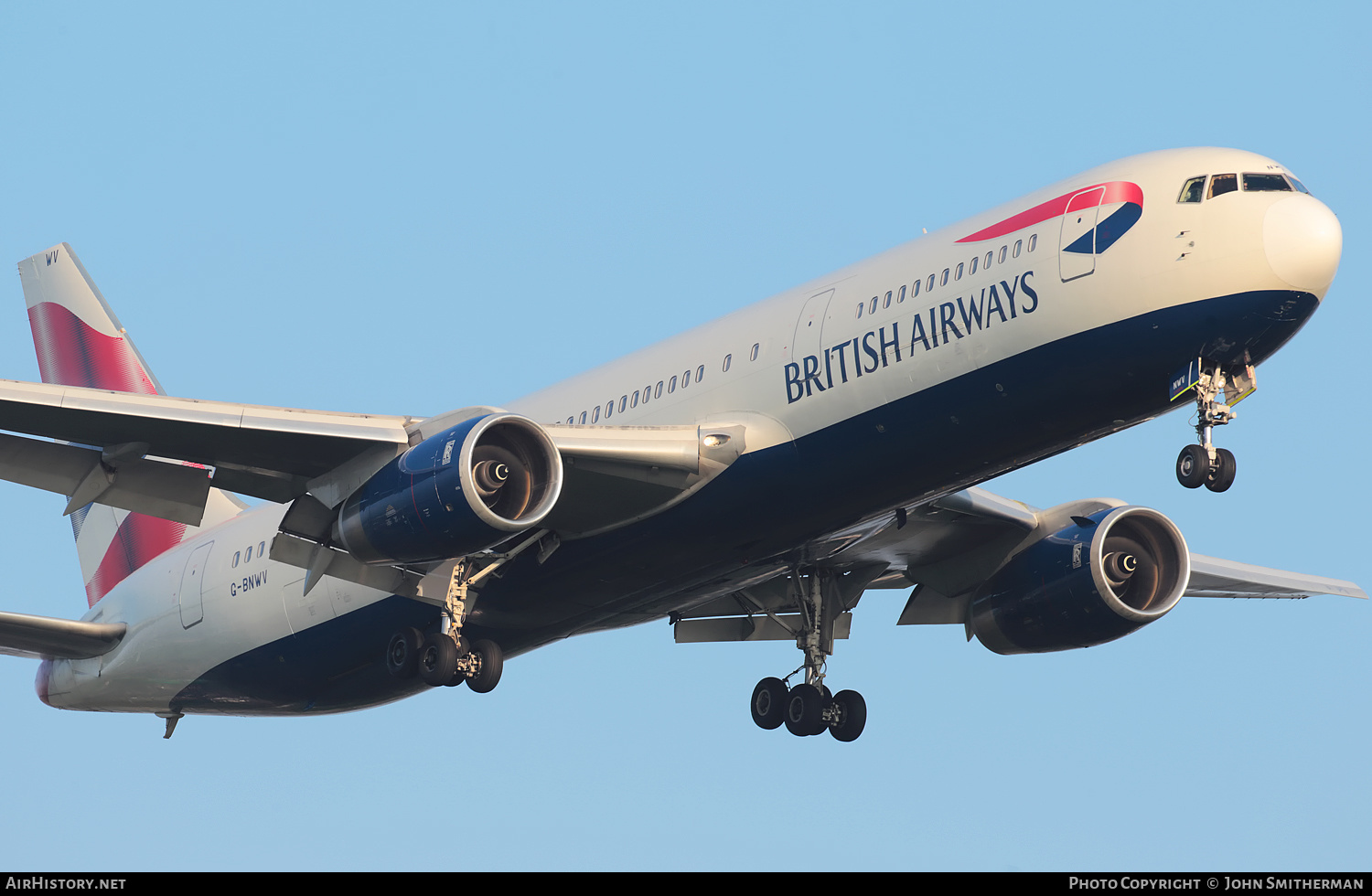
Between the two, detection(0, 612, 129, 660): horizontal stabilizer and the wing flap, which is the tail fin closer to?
detection(0, 612, 129, 660): horizontal stabilizer

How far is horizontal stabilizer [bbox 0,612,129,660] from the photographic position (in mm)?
32344

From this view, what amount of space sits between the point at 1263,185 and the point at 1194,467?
13.1 ft

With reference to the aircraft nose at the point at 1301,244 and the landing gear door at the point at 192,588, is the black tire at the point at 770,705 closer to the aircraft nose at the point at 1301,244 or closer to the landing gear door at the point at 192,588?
the landing gear door at the point at 192,588

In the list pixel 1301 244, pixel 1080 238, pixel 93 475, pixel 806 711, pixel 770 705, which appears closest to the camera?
pixel 1301 244

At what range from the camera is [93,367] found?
129 feet

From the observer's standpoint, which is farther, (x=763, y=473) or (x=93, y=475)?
(x=93, y=475)

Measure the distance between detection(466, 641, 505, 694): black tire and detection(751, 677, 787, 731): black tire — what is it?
5597mm

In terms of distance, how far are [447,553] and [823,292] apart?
6969mm

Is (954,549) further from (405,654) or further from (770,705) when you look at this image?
(405,654)

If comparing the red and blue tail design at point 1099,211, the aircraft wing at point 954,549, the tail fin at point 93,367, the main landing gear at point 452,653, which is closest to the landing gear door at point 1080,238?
the red and blue tail design at point 1099,211

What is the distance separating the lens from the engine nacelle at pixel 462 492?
84.6 ft

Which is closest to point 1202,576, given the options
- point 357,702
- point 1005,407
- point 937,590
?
point 937,590

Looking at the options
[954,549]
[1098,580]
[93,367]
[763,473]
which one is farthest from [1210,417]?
[93,367]

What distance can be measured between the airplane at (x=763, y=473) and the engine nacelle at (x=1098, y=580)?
54 millimetres
